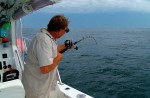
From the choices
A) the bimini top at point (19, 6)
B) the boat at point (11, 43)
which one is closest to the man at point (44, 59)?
the bimini top at point (19, 6)

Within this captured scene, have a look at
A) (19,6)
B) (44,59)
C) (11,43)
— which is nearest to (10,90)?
(44,59)

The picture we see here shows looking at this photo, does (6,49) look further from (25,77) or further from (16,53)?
(25,77)

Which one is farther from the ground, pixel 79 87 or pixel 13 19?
pixel 13 19

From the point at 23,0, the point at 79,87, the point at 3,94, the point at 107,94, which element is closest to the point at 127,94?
the point at 107,94

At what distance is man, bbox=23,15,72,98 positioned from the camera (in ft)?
8.75

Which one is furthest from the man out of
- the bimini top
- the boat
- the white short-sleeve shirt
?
the boat

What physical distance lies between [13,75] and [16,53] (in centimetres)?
67

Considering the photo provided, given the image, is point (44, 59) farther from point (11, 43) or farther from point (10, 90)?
point (11, 43)

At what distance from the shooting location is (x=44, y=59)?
2645 millimetres

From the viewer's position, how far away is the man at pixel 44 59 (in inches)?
105

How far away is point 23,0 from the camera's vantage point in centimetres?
411

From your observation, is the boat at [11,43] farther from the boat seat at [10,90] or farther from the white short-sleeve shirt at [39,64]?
the boat seat at [10,90]

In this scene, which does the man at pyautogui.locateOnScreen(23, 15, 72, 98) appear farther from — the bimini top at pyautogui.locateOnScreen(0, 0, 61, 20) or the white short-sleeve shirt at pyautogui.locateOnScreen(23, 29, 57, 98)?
the bimini top at pyautogui.locateOnScreen(0, 0, 61, 20)

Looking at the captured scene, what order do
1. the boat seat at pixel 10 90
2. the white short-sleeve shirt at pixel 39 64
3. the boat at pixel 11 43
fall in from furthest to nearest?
the boat at pixel 11 43 → the white short-sleeve shirt at pixel 39 64 → the boat seat at pixel 10 90
